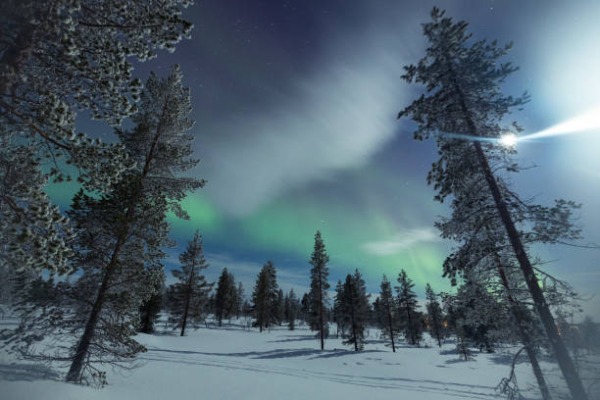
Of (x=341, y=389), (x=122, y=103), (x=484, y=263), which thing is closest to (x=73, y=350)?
(x=122, y=103)

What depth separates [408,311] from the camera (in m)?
55.1

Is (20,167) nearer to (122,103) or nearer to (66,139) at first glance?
(66,139)

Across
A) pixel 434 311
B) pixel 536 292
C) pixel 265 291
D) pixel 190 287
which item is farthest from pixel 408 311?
pixel 536 292

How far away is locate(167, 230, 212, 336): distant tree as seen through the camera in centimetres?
3719

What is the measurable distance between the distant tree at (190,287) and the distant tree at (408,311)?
36630 millimetres

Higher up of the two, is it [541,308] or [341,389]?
[541,308]

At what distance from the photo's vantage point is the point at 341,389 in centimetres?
1411

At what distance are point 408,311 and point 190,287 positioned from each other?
41940mm

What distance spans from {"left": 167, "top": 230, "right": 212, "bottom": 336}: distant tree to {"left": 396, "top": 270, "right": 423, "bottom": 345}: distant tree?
3663cm

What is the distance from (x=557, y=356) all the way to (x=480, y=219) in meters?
3.90

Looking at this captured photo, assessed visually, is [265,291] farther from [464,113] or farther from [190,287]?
[464,113]

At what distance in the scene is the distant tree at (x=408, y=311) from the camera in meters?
54.0

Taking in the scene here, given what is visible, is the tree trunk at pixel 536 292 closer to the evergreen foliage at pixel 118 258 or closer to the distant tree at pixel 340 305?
the evergreen foliage at pixel 118 258

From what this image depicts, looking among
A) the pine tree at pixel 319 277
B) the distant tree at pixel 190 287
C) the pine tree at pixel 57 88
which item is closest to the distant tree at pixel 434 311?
the pine tree at pixel 319 277
